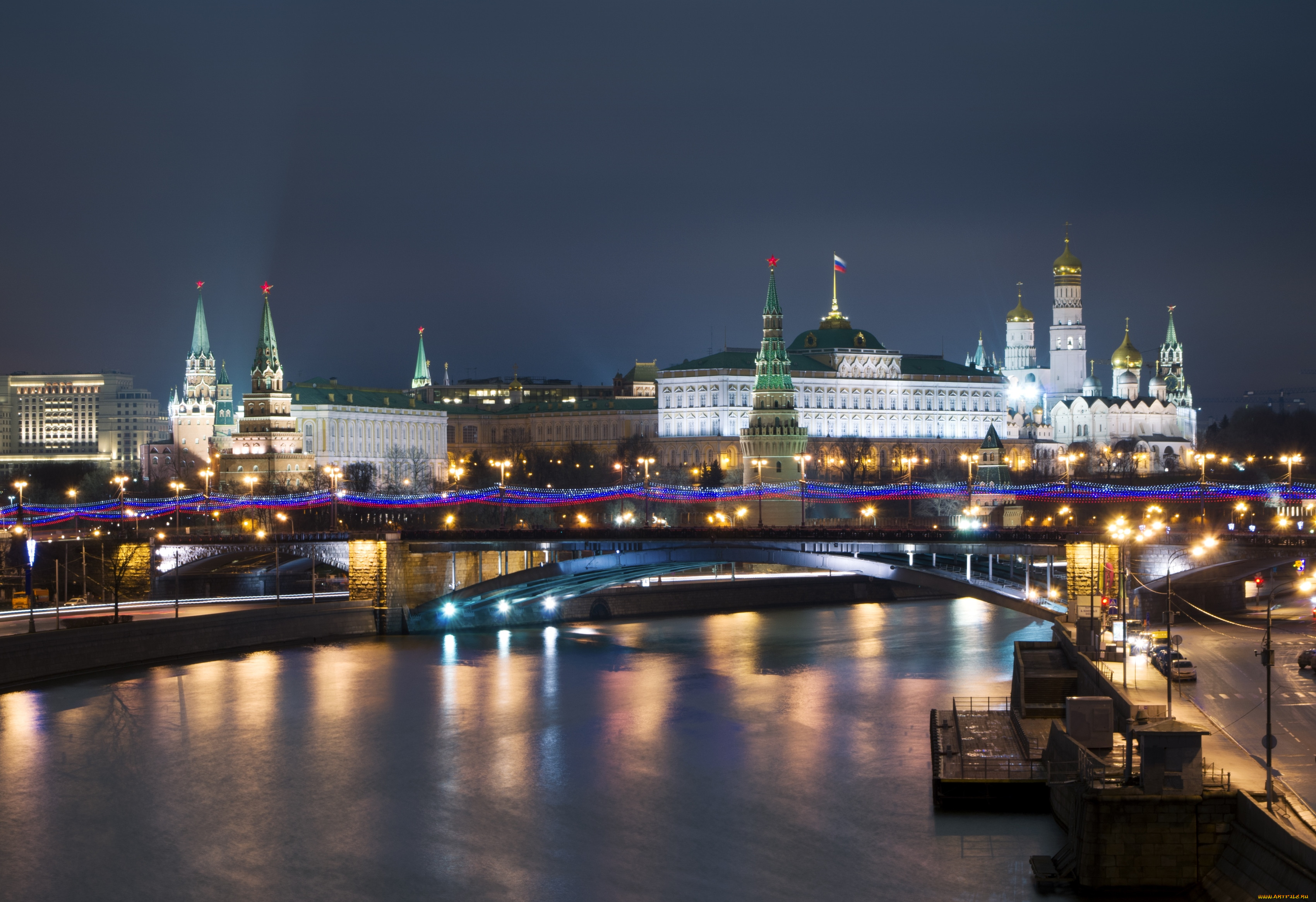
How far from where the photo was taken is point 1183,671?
112ft

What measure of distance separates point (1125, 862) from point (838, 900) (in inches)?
165

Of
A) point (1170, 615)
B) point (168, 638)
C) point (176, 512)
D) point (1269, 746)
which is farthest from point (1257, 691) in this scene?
point (176, 512)

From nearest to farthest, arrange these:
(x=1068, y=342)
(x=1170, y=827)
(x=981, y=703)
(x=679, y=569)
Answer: (x=1170, y=827) < (x=981, y=703) < (x=679, y=569) < (x=1068, y=342)

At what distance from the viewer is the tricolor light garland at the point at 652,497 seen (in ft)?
234

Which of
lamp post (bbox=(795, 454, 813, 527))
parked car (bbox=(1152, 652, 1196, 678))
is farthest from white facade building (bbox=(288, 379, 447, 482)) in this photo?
parked car (bbox=(1152, 652, 1196, 678))

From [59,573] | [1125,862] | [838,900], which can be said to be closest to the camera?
[1125,862]

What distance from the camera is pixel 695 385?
142 meters

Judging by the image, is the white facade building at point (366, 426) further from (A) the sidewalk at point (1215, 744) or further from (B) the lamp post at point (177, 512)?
(A) the sidewalk at point (1215, 744)

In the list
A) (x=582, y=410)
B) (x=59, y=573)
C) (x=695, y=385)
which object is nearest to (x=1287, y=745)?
(x=59, y=573)

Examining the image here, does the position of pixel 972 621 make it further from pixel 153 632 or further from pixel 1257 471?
pixel 1257 471

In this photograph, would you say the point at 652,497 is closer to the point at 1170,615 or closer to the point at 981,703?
the point at 981,703

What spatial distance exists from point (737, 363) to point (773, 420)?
3164cm

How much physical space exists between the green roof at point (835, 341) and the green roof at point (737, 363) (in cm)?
253

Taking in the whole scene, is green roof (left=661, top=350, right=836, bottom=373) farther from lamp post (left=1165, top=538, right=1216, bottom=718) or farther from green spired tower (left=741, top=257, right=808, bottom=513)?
lamp post (left=1165, top=538, right=1216, bottom=718)
